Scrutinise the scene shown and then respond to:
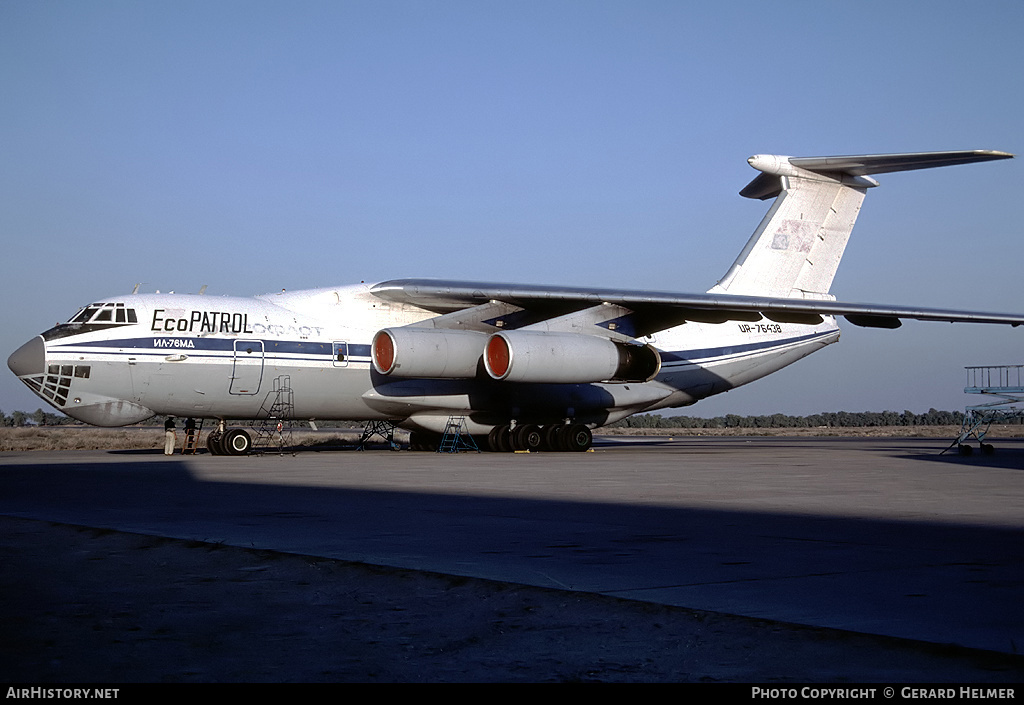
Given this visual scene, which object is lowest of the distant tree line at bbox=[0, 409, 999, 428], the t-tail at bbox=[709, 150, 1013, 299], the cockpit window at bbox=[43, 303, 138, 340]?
the distant tree line at bbox=[0, 409, 999, 428]

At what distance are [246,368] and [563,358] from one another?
540 cm

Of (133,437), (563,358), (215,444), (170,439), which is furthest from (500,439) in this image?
(133,437)

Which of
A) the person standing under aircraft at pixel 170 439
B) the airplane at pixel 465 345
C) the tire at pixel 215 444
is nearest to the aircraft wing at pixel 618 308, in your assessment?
the airplane at pixel 465 345

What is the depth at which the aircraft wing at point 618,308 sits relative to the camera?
57.2 ft

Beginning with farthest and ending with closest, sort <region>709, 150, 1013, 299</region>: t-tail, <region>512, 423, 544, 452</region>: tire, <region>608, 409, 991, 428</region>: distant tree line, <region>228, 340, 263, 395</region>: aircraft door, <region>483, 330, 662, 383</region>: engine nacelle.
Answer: <region>608, 409, 991, 428</region>: distant tree line, <region>709, 150, 1013, 299</region>: t-tail, <region>512, 423, 544, 452</region>: tire, <region>228, 340, 263, 395</region>: aircraft door, <region>483, 330, 662, 383</region>: engine nacelle

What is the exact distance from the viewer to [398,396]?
18406mm

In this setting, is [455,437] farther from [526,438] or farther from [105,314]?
[105,314]

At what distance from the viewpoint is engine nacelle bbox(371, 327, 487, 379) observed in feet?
54.3

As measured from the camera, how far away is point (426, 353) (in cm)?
1670

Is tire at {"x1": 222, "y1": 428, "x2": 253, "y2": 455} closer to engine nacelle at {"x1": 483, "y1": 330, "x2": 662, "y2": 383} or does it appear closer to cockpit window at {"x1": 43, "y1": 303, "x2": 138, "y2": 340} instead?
cockpit window at {"x1": 43, "y1": 303, "x2": 138, "y2": 340}

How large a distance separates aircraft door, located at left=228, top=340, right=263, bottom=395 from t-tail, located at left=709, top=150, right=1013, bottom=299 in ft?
32.6

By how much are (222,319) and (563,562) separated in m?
13.5

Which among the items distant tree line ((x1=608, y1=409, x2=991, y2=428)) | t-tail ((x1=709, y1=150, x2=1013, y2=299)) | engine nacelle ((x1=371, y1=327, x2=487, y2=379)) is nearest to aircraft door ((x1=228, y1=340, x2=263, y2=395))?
engine nacelle ((x1=371, y1=327, x2=487, y2=379))

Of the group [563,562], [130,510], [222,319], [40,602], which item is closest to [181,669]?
[40,602]
